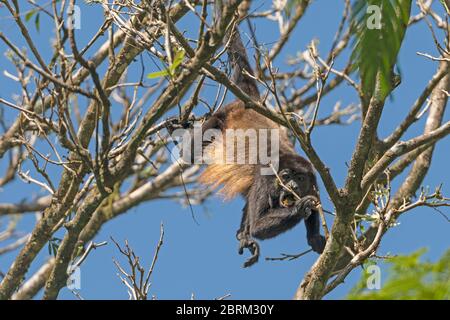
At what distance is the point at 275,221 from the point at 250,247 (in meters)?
0.37

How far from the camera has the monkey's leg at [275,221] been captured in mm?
6660

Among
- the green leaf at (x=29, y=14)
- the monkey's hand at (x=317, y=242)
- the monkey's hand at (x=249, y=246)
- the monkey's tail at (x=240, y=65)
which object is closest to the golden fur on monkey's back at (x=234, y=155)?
the monkey's tail at (x=240, y=65)

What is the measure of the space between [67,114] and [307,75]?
18.6 ft

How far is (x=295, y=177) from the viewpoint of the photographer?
6926 mm

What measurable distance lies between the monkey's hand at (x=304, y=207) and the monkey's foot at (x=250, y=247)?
1.60ft

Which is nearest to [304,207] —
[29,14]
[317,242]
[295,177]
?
[317,242]

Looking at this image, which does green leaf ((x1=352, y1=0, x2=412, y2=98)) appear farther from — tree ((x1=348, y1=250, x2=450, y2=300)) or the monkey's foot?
the monkey's foot

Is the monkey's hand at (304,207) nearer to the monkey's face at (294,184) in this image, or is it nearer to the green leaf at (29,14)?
the monkey's face at (294,184)

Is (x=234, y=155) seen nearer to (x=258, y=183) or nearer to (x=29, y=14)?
(x=258, y=183)

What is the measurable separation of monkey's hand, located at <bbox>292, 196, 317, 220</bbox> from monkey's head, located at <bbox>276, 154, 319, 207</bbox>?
0.78 feet

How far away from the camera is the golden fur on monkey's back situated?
6891 mm

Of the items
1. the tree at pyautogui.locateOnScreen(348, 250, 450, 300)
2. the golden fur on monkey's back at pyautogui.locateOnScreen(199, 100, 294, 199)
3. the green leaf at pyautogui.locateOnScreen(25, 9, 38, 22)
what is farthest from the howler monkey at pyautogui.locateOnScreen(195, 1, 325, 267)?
the tree at pyautogui.locateOnScreen(348, 250, 450, 300)
